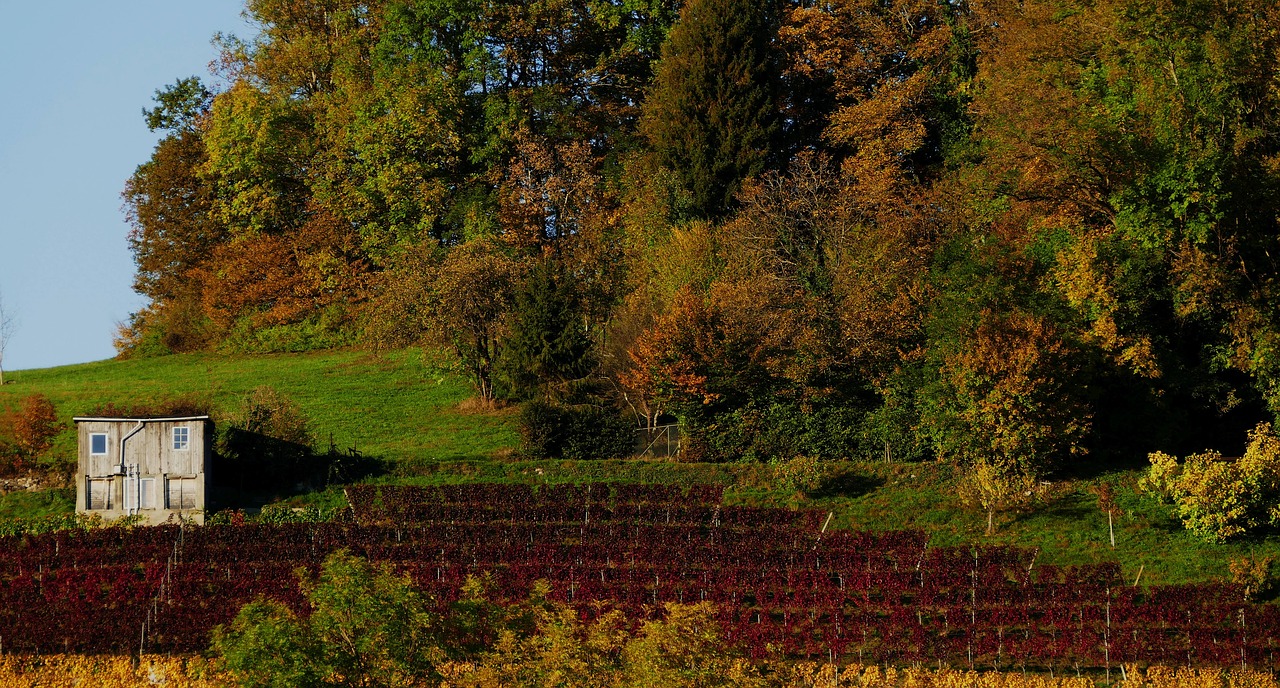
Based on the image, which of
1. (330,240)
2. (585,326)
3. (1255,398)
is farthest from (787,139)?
(1255,398)

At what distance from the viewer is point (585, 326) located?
59.8 metres

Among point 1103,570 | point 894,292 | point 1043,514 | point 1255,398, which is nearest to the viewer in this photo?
point 1103,570

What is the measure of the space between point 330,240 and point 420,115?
751cm

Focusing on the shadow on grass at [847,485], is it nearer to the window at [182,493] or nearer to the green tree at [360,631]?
the window at [182,493]

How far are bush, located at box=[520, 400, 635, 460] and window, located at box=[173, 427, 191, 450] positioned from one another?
10569 millimetres

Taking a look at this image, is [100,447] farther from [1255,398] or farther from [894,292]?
[1255,398]

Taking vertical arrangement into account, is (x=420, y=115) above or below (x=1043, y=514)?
above

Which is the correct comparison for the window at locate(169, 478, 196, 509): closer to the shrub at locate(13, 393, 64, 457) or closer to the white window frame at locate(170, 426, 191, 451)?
the white window frame at locate(170, 426, 191, 451)

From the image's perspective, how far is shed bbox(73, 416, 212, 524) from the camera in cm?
4750

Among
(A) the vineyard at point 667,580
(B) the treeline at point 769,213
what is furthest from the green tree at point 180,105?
(A) the vineyard at point 667,580

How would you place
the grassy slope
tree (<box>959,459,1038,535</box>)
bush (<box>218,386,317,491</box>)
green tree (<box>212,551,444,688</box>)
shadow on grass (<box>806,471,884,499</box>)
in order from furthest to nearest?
1. bush (<box>218,386,317,491</box>)
2. shadow on grass (<box>806,471,884,499</box>)
3. tree (<box>959,459,1038,535</box>)
4. the grassy slope
5. green tree (<box>212,551,444,688</box>)

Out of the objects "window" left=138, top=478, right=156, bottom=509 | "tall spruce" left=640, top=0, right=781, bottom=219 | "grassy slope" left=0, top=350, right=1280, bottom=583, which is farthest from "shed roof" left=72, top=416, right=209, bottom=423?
"tall spruce" left=640, top=0, right=781, bottom=219

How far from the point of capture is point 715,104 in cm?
6656

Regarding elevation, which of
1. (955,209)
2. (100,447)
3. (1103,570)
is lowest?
(1103,570)
